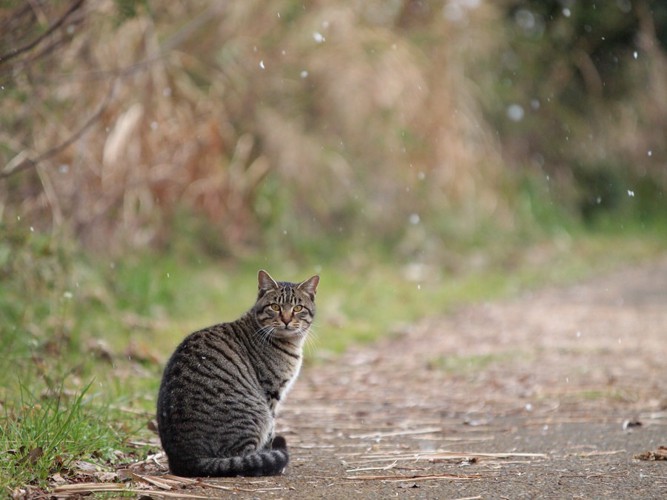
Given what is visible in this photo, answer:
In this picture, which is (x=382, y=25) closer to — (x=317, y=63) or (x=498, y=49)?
(x=317, y=63)

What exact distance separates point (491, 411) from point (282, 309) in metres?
1.92

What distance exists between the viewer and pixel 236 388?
4590 mm

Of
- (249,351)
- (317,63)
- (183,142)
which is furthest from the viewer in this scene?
(317,63)

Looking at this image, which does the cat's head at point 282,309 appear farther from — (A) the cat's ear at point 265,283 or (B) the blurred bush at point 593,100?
(B) the blurred bush at point 593,100

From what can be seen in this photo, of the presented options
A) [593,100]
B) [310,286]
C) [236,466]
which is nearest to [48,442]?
[236,466]

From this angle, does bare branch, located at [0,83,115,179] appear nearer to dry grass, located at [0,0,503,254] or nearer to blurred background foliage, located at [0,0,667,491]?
blurred background foliage, located at [0,0,667,491]

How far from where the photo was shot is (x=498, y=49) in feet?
49.3

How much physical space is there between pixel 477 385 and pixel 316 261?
16.5 ft

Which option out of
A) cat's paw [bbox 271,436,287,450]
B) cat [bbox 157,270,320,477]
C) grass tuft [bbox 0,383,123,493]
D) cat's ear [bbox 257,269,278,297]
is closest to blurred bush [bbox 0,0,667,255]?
cat's ear [bbox 257,269,278,297]

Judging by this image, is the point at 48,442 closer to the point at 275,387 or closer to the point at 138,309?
the point at 275,387

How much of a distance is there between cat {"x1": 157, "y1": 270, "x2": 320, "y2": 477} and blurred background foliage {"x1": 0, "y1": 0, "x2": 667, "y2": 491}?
22.7 inches

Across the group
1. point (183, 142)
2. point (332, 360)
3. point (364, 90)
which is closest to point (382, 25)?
point (364, 90)

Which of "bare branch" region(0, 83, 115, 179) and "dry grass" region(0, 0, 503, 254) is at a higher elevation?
"dry grass" region(0, 0, 503, 254)

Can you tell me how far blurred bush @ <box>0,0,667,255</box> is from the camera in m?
8.14
